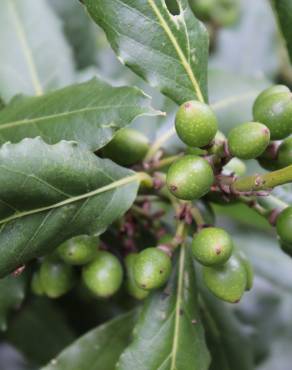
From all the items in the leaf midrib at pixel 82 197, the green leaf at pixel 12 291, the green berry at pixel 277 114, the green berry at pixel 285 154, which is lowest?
the green leaf at pixel 12 291

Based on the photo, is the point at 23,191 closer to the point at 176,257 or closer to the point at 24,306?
the point at 176,257

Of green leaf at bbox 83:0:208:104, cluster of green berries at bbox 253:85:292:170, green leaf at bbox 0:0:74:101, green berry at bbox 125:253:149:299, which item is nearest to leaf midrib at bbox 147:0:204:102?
green leaf at bbox 83:0:208:104

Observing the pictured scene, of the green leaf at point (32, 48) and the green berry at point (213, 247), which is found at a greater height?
the green leaf at point (32, 48)

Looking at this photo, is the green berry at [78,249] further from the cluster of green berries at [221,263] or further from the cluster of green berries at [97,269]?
the cluster of green berries at [221,263]

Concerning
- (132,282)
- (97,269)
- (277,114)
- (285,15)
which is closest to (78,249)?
(97,269)

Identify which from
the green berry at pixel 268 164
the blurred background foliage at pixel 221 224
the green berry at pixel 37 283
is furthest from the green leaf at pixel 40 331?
the green berry at pixel 268 164

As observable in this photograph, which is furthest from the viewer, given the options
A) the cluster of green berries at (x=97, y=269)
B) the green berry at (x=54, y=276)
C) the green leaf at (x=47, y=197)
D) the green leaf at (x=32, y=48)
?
the green leaf at (x=32, y=48)
